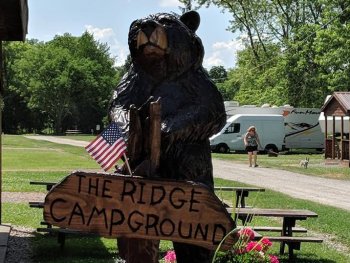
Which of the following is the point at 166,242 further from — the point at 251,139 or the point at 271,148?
the point at 271,148

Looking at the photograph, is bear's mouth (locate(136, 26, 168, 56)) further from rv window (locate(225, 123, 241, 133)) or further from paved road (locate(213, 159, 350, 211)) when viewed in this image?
rv window (locate(225, 123, 241, 133))

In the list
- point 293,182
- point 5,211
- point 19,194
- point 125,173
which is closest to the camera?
point 125,173

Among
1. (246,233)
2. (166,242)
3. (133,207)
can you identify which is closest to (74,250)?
(166,242)

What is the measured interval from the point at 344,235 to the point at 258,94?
39.7 m

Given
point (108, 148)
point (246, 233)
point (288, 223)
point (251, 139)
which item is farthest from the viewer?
point (251, 139)

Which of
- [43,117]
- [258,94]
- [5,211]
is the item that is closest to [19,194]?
[5,211]

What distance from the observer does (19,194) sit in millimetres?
14055

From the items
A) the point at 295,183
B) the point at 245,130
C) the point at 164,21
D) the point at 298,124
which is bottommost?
the point at 295,183

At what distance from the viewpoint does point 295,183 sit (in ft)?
58.7

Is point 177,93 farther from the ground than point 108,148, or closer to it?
farther from the ground

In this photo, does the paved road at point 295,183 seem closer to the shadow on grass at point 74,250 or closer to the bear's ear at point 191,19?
the shadow on grass at point 74,250

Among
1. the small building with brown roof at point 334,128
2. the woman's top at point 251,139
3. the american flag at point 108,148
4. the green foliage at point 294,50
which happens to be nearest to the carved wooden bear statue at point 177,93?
the american flag at point 108,148

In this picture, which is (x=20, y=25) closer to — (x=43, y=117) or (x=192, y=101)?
(x=192, y=101)

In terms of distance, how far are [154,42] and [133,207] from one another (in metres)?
0.94
